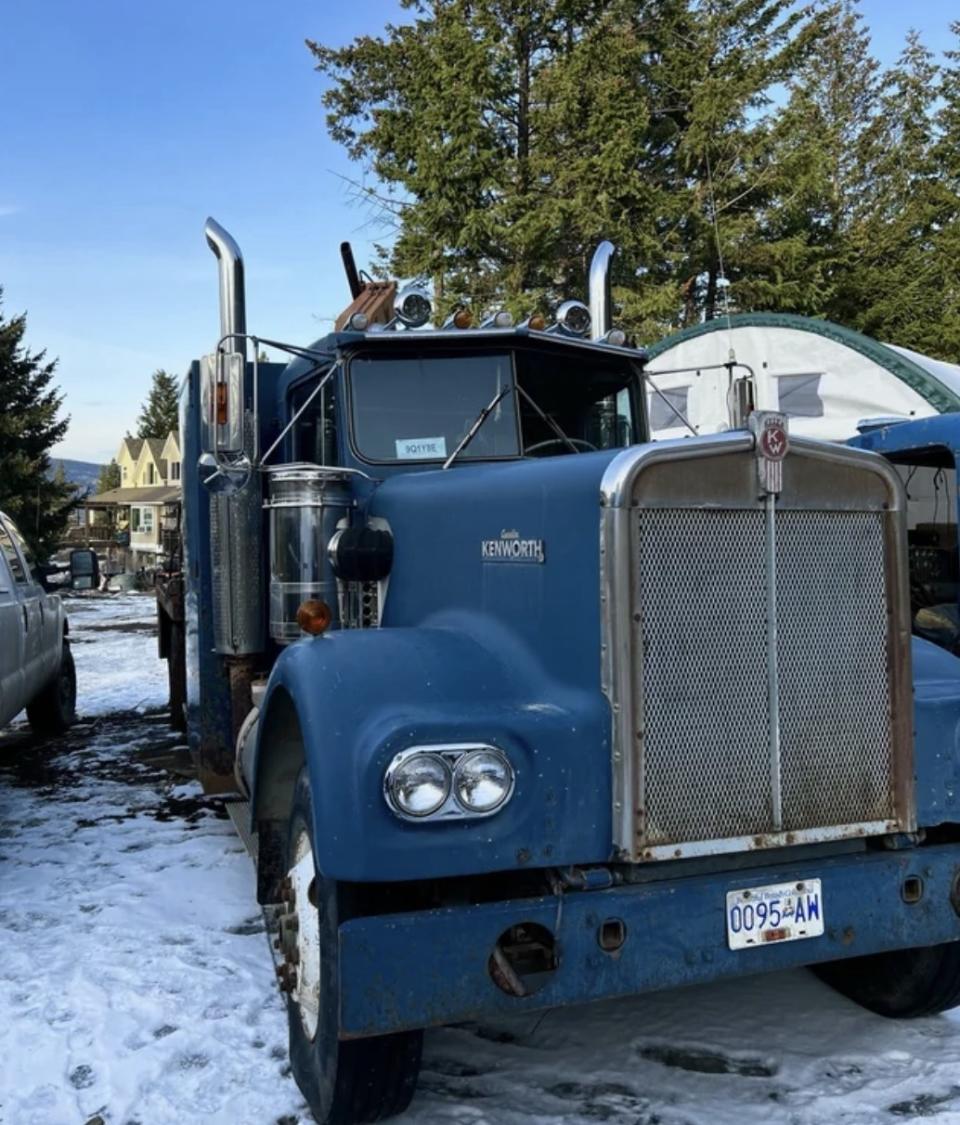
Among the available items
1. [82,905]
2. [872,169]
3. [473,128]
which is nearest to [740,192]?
[473,128]

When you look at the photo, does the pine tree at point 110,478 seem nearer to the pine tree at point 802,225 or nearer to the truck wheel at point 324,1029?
the pine tree at point 802,225

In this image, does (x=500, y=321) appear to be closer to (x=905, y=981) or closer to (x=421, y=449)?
(x=421, y=449)

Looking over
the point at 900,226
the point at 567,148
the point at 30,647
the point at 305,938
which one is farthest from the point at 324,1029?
the point at 900,226

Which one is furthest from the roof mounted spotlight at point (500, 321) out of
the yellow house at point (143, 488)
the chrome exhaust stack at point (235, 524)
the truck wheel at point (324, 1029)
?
the yellow house at point (143, 488)

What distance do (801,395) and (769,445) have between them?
1165 centimetres

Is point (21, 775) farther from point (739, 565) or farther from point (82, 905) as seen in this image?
point (739, 565)

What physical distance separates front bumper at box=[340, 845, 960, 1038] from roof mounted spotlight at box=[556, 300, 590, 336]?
9.50ft

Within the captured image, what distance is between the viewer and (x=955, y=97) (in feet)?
106

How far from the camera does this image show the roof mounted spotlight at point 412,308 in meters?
4.65

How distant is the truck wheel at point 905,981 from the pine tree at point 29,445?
29.1 m

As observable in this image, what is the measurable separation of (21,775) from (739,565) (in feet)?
21.1

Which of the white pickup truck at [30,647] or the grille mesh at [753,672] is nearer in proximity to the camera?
the grille mesh at [753,672]

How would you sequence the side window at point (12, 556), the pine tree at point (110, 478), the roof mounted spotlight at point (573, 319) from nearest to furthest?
1. the roof mounted spotlight at point (573, 319)
2. the side window at point (12, 556)
3. the pine tree at point (110, 478)

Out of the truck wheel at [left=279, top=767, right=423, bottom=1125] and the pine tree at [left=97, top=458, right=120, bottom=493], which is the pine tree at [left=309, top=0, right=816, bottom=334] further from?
the pine tree at [left=97, top=458, right=120, bottom=493]
